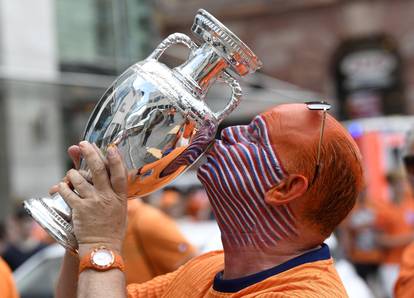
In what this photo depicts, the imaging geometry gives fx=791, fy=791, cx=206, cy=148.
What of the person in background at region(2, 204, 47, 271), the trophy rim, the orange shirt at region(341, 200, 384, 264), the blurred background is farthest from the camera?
the blurred background

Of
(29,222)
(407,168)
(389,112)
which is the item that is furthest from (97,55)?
(407,168)

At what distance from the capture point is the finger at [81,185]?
1.72 metres

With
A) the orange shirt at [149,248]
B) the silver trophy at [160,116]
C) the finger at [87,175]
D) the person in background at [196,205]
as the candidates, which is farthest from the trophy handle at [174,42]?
the person in background at [196,205]

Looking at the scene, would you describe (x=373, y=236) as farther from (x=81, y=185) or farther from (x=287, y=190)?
(x=81, y=185)

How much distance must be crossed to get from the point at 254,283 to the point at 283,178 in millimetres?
256

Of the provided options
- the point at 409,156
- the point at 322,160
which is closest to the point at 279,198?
the point at 322,160

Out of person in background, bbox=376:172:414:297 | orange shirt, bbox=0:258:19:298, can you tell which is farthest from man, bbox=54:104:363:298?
person in background, bbox=376:172:414:297

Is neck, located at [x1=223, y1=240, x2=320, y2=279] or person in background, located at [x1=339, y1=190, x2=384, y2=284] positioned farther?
person in background, located at [x1=339, y1=190, x2=384, y2=284]

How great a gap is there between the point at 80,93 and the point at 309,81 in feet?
28.7

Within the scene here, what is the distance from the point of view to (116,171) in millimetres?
1720

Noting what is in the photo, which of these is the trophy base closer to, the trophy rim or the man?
the man

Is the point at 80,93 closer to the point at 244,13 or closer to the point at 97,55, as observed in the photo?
the point at 97,55

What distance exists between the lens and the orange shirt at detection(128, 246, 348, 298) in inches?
69.7

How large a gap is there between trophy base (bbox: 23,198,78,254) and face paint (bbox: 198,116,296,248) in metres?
0.34
